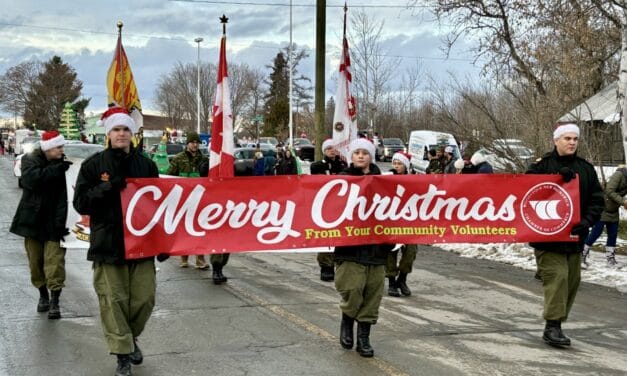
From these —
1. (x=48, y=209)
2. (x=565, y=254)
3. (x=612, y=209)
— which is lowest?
(x=565, y=254)

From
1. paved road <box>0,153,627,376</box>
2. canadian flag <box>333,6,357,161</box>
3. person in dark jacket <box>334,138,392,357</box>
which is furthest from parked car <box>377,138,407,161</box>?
person in dark jacket <box>334,138,392,357</box>

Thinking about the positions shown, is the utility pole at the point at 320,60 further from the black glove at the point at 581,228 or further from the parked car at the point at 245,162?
the parked car at the point at 245,162

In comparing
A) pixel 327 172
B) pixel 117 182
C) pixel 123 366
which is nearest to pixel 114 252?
pixel 117 182

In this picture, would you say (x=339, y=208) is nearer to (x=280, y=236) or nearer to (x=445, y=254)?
(x=280, y=236)

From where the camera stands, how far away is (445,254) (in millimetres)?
12352

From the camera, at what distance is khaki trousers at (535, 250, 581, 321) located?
622 cm

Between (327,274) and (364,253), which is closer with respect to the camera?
(364,253)

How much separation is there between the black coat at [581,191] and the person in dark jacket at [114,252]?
363cm

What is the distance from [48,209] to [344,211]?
3.10m

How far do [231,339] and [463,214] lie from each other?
2489 mm

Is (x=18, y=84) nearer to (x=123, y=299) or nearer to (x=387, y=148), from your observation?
(x=387, y=148)

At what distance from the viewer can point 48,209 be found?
23.3 feet

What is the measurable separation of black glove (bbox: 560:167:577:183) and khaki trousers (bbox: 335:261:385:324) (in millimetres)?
2049

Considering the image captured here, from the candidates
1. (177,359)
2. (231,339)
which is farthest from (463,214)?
(177,359)
